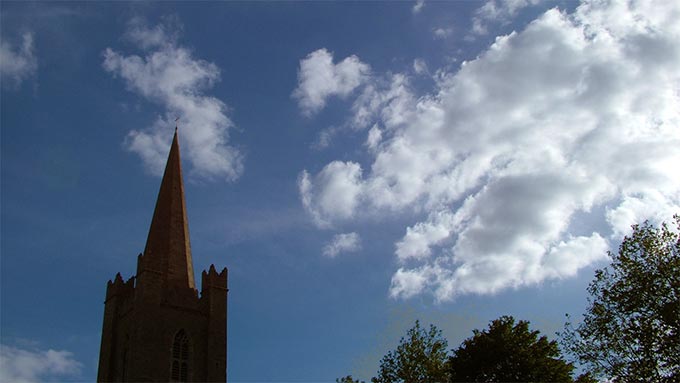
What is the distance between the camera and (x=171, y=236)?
1748 inches

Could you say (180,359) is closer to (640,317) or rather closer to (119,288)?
(119,288)

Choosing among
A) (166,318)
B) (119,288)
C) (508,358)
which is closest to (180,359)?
(166,318)

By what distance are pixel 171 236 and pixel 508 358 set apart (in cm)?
2391

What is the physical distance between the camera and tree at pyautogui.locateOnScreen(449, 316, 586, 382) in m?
40.6

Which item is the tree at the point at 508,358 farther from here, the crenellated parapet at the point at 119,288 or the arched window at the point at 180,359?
the crenellated parapet at the point at 119,288

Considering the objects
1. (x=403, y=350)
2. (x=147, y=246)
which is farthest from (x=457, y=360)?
(x=147, y=246)

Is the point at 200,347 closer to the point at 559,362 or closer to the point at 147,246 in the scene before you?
the point at 147,246

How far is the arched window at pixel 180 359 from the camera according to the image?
39.2 m

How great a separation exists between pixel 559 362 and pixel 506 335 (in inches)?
142

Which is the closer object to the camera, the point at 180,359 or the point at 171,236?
the point at 180,359

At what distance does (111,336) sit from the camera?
138 ft

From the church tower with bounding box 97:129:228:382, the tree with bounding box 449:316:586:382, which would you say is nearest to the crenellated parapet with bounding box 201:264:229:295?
the church tower with bounding box 97:129:228:382

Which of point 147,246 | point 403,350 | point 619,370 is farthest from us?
point 147,246

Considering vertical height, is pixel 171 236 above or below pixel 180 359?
above
